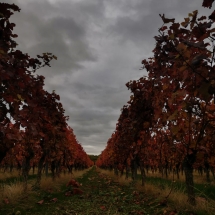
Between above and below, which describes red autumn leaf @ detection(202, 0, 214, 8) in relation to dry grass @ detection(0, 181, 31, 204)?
above

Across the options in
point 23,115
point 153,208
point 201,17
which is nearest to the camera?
point 201,17

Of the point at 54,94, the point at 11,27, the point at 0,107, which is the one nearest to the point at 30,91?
the point at 0,107

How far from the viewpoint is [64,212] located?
22.2ft

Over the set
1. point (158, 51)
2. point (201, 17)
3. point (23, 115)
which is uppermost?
point (158, 51)

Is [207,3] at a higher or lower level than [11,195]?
higher

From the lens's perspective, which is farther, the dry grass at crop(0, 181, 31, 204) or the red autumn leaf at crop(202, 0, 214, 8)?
the dry grass at crop(0, 181, 31, 204)

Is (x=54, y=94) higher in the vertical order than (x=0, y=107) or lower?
higher

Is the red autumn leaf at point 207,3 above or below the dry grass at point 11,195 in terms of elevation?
above

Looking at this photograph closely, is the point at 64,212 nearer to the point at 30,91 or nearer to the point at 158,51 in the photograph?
the point at 30,91

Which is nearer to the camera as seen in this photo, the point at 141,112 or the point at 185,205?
the point at 185,205

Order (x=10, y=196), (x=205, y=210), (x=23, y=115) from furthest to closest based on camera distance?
(x=10, y=196)
(x=205, y=210)
(x=23, y=115)

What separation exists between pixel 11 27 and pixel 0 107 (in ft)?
3.82

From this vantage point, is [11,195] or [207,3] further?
[11,195]

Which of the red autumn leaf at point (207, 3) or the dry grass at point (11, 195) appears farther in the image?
the dry grass at point (11, 195)
